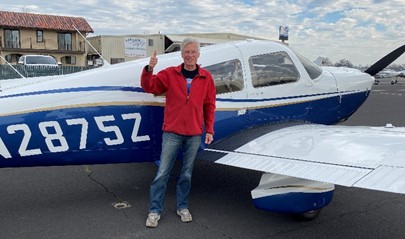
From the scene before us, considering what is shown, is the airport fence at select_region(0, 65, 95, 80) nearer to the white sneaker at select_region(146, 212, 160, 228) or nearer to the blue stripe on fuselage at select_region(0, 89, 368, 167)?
the blue stripe on fuselage at select_region(0, 89, 368, 167)

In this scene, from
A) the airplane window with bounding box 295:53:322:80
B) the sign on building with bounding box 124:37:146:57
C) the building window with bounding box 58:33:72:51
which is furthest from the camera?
the building window with bounding box 58:33:72:51

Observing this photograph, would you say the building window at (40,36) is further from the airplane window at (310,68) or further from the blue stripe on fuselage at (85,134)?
the blue stripe on fuselage at (85,134)

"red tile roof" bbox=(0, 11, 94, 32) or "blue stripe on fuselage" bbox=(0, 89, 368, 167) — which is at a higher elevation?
"red tile roof" bbox=(0, 11, 94, 32)

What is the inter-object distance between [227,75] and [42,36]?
155 ft

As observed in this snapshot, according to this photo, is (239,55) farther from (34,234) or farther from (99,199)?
(34,234)

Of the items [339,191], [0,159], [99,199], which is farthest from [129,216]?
[339,191]

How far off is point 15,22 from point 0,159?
4675 centimetres

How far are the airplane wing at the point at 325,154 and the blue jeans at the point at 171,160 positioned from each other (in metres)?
0.37

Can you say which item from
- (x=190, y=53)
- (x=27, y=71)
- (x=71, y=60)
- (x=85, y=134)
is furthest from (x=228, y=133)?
(x=71, y=60)

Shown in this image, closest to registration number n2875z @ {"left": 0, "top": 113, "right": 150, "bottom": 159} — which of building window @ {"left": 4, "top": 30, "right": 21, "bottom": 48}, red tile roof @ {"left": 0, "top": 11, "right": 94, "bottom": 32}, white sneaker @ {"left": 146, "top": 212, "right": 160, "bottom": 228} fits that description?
white sneaker @ {"left": 146, "top": 212, "right": 160, "bottom": 228}

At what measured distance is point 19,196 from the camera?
15.4 feet

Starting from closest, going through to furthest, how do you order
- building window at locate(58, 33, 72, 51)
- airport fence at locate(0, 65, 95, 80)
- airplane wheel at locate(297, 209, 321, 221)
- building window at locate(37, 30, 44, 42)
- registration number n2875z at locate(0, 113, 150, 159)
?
registration number n2875z at locate(0, 113, 150, 159) < airplane wheel at locate(297, 209, 321, 221) < airport fence at locate(0, 65, 95, 80) < building window at locate(37, 30, 44, 42) < building window at locate(58, 33, 72, 51)

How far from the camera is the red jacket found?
3676 millimetres

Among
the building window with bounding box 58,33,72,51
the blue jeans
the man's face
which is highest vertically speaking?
the building window with bounding box 58,33,72,51
